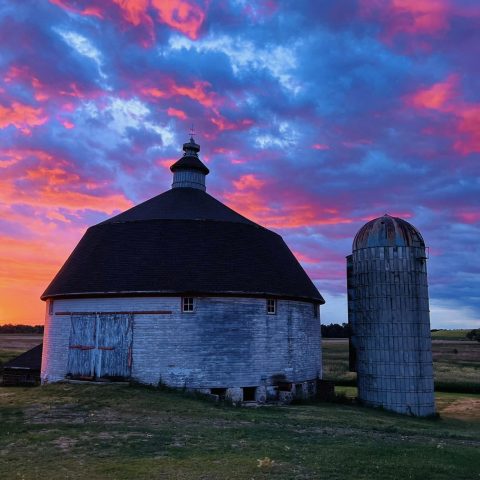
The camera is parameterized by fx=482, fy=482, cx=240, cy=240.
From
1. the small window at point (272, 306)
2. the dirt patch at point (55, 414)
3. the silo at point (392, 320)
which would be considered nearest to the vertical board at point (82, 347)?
the dirt patch at point (55, 414)

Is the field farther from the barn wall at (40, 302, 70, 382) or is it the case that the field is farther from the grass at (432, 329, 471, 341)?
the grass at (432, 329, 471, 341)

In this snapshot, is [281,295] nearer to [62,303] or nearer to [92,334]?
[92,334]

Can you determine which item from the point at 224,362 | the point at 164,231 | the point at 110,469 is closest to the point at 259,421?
the point at 224,362

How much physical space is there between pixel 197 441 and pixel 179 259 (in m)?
9.18

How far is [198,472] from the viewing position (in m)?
8.57

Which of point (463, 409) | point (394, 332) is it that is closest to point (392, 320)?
point (394, 332)

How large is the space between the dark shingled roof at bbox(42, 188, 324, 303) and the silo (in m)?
2.54

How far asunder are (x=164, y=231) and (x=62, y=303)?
5176 millimetres

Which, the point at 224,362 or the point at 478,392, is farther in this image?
the point at 478,392

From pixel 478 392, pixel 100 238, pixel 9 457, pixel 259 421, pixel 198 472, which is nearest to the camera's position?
pixel 198 472

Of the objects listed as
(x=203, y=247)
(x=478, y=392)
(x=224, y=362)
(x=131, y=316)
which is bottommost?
(x=478, y=392)

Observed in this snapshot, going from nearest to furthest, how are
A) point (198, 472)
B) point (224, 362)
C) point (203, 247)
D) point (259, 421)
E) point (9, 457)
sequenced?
1. point (198, 472)
2. point (9, 457)
3. point (259, 421)
4. point (224, 362)
5. point (203, 247)

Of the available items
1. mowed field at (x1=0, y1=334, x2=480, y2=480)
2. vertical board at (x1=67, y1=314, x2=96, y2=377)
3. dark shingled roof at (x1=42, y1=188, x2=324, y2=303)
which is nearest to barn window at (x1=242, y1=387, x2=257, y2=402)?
mowed field at (x1=0, y1=334, x2=480, y2=480)

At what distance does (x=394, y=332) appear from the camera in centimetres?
2023
